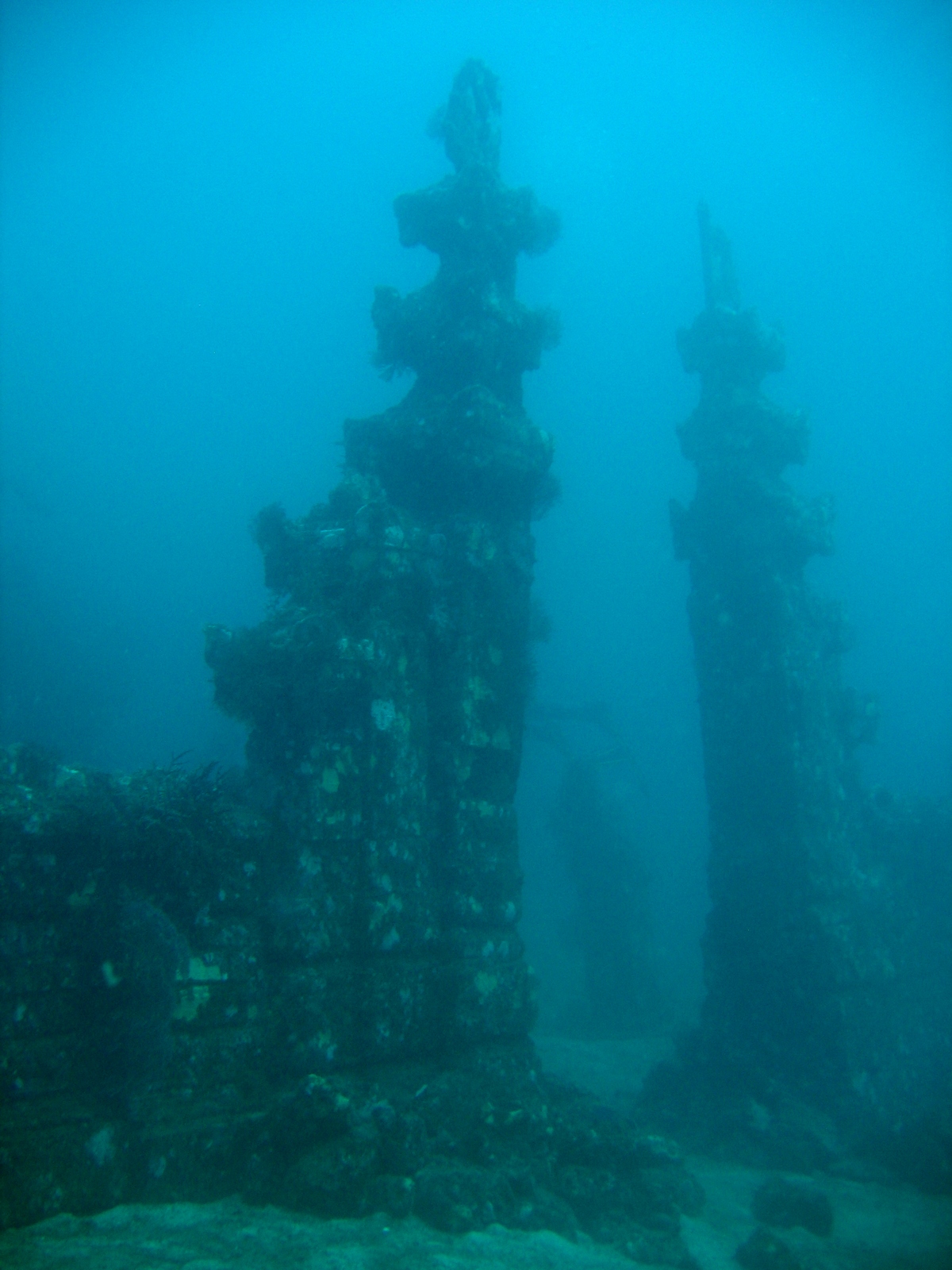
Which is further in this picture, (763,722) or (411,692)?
(763,722)

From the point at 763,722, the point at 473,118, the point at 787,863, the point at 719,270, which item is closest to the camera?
the point at 787,863

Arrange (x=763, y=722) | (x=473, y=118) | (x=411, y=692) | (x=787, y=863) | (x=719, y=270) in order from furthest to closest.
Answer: (x=719, y=270), (x=763, y=722), (x=473, y=118), (x=787, y=863), (x=411, y=692)

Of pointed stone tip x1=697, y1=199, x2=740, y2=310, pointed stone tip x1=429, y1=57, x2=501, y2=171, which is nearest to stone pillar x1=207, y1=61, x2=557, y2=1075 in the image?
pointed stone tip x1=429, y1=57, x2=501, y2=171

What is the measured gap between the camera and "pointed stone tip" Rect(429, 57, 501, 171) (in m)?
18.5

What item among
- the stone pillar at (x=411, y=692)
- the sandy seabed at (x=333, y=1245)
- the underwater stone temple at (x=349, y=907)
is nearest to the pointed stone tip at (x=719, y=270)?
the stone pillar at (x=411, y=692)

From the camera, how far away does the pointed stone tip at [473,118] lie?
18469mm

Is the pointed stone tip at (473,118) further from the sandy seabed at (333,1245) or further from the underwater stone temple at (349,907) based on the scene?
the sandy seabed at (333,1245)

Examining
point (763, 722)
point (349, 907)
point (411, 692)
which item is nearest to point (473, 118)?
point (411, 692)

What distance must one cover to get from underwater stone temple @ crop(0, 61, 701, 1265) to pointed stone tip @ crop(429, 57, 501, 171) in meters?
4.17

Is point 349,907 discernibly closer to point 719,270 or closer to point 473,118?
point 473,118

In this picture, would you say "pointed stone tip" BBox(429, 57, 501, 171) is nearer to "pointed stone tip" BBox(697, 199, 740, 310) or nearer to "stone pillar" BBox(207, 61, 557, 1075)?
"stone pillar" BBox(207, 61, 557, 1075)

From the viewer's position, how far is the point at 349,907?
35.8 feet

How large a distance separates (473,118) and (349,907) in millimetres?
18753

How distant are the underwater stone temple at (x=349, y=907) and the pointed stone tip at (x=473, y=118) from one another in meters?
4.17
